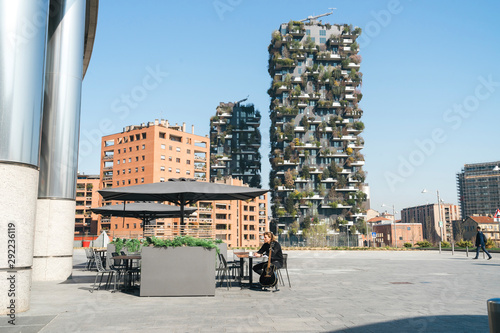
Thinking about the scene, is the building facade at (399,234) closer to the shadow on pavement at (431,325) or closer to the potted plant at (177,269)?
the potted plant at (177,269)

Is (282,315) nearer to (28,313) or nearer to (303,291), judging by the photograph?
(303,291)

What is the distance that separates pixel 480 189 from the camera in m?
187

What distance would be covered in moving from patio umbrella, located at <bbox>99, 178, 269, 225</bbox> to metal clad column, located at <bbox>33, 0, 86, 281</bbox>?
80.2 inches

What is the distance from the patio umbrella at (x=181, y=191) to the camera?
35.0 feet

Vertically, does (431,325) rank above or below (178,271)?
below

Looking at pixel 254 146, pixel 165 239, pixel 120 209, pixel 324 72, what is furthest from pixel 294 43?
pixel 165 239

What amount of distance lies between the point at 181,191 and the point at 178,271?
2.02 m

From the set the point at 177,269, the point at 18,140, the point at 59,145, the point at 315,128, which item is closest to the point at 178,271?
the point at 177,269

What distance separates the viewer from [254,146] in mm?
129125

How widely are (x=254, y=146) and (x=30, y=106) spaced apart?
399 ft

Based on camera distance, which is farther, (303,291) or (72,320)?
(303,291)

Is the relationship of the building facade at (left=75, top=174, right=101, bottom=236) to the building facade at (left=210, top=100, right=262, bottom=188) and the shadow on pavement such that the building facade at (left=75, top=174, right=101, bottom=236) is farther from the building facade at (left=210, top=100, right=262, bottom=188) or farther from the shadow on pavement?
the shadow on pavement

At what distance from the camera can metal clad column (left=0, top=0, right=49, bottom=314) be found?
7.17 metres

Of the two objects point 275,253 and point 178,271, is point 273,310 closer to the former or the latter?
point 178,271
